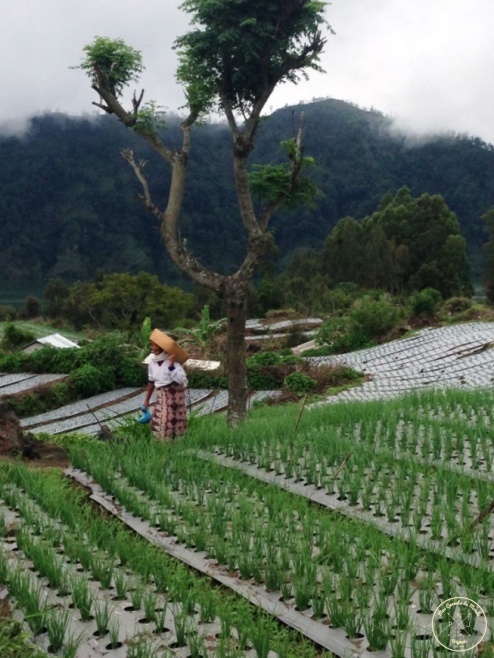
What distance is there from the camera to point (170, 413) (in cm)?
701

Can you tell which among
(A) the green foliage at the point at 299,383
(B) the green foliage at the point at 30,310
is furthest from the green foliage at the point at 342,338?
(B) the green foliage at the point at 30,310

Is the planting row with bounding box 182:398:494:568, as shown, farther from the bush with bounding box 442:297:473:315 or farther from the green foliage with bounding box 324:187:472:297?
the green foliage with bounding box 324:187:472:297

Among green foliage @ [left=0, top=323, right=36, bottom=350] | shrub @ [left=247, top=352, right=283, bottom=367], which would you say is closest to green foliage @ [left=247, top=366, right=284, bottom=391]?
shrub @ [left=247, top=352, right=283, bottom=367]

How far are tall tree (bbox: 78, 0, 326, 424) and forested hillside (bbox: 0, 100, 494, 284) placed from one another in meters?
58.6

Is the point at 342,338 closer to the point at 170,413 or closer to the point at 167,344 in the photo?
the point at 170,413

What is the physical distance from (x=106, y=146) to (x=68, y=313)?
206 ft

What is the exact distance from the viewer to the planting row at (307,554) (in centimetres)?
309

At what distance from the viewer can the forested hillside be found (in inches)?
2965

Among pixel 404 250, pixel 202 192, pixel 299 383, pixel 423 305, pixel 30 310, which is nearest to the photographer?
pixel 299 383

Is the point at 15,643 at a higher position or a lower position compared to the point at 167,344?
lower

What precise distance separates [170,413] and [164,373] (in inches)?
17.1

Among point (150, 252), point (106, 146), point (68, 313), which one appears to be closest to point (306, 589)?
point (68, 313)

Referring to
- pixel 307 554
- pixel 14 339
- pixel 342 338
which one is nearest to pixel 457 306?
pixel 342 338

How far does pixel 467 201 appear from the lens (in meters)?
71.2
